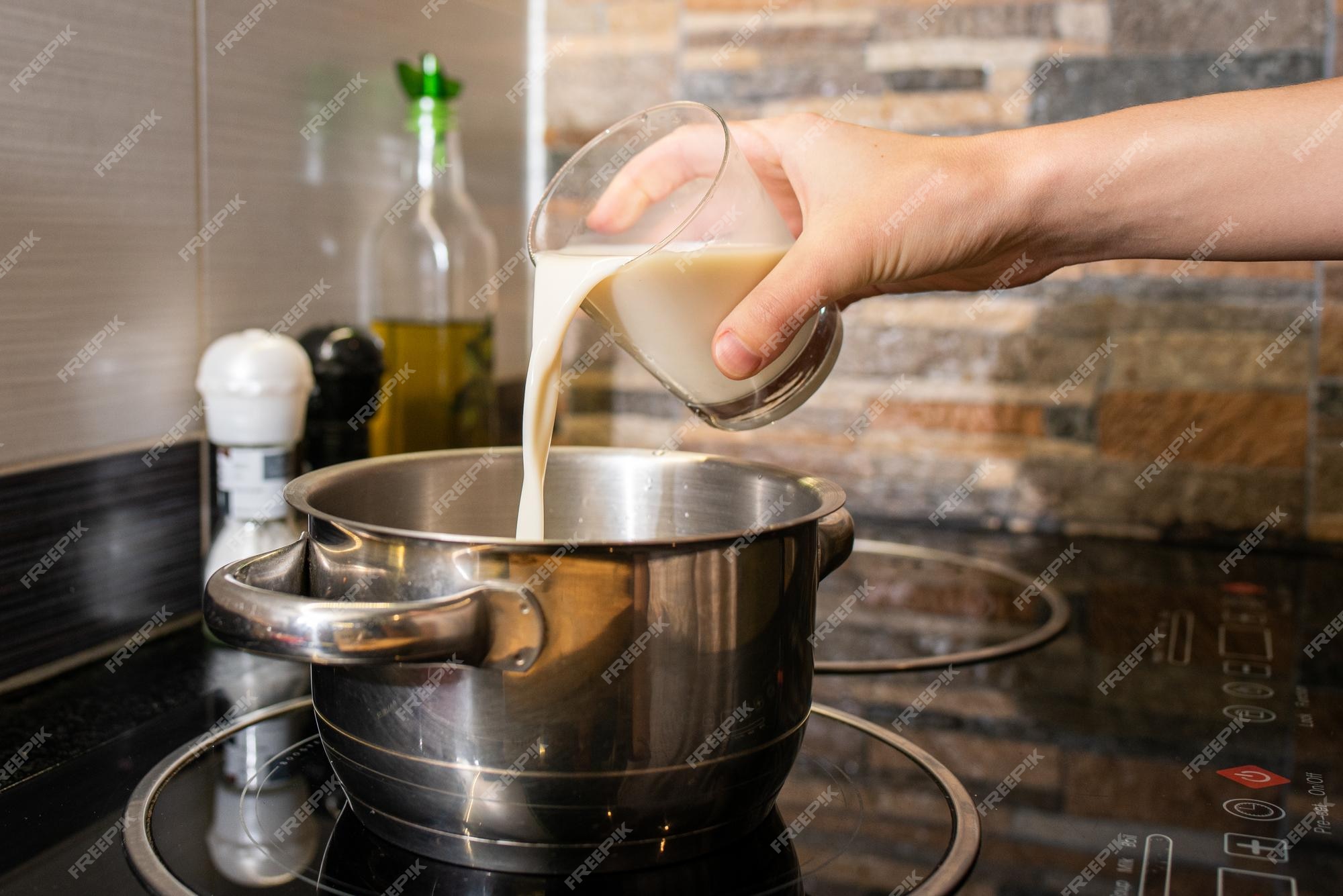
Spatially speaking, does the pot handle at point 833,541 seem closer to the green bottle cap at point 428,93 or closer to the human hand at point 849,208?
the human hand at point 849,208

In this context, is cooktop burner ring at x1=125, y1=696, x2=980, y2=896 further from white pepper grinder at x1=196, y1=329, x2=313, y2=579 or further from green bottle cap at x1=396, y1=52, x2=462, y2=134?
green bottle cap at x1=396, y1=52, x2=462, y2=134

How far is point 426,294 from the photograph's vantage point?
108 centimetres

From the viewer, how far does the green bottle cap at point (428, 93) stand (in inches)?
39.8

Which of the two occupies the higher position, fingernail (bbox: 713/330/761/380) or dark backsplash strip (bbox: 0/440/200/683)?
fingernail (bbox: 713/330/761/380)

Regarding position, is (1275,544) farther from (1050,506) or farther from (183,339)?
(183,339)

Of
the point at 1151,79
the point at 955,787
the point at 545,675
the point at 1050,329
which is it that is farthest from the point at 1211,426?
the point at 545,675

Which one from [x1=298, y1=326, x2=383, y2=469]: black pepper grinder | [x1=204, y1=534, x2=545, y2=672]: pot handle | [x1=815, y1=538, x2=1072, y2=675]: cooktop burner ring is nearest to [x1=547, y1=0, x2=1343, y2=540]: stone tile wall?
[x1=815, y1=538, x2=1072, y2=675]: cooktop burner ring

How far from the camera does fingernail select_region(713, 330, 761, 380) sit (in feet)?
1.94

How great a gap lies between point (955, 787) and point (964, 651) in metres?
0.25

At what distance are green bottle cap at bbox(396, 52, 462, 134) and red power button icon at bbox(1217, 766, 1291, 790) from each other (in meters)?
0.79

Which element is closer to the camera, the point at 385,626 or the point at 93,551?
the point at 385,626

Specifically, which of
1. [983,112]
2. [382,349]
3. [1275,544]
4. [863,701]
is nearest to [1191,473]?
[1275,544]

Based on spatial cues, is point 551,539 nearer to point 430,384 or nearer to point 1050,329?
point 430,384

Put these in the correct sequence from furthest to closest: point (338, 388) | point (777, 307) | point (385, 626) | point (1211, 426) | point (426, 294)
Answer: point (1211, 426)
point (426, 294)
point (338, 388)
point (777, 307)
point (385, 626)
